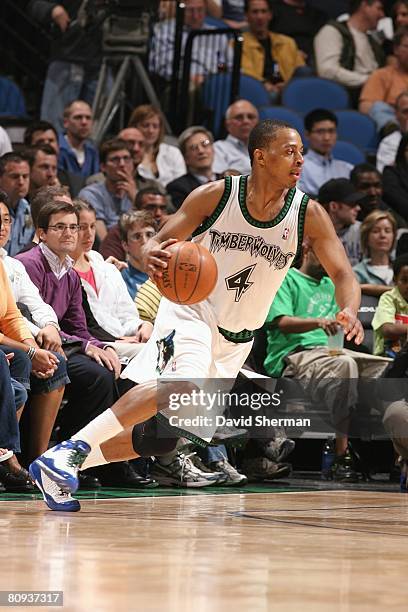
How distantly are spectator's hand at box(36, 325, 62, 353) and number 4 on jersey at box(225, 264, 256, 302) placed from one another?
1.39 metres

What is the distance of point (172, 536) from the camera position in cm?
417

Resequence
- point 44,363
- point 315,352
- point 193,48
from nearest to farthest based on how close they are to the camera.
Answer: point 44,363 → point 315,352 → point 193,48

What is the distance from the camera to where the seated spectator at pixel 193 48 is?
11.9 metres

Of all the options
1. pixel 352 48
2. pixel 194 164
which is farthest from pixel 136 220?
pixel 352 48

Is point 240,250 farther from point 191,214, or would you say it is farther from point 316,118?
point 316,118

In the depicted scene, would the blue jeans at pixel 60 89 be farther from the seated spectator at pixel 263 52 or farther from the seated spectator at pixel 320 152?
the seated spectator at pixel 263 52

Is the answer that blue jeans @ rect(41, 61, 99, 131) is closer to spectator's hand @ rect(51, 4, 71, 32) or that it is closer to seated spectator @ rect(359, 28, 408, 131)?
spectator's hand @ rect(51, 4, 71, 32)

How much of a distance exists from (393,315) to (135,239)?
6.15ft

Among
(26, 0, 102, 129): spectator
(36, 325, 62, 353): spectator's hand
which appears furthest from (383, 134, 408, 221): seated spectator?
(36, 325, 62, 353): spectator's hand

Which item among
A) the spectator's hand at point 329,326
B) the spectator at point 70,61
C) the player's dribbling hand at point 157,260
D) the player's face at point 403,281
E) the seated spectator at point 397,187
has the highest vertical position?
the spectator at point 70,61

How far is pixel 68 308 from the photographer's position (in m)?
6.80

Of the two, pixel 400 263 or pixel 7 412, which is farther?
pixel 400 263

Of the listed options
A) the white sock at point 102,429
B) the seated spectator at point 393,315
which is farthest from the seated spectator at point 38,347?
the seated spectator at point 393,315

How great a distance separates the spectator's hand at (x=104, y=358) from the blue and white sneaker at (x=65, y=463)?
65.3 inches
